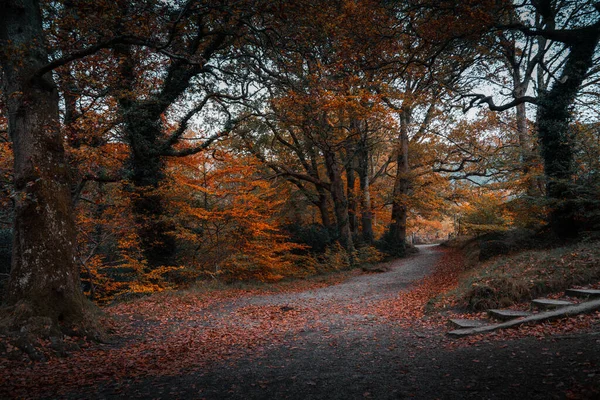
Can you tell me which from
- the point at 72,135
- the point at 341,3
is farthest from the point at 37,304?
the point at 341,3

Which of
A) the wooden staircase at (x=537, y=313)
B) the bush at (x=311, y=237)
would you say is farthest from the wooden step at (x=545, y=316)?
the bush at (x=311, y=237)

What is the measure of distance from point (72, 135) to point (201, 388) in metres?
7.37

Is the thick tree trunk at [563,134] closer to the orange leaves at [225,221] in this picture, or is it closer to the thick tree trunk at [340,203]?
the thick tree trunk at [340,203]

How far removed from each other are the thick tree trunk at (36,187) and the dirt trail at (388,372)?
2.65 metres

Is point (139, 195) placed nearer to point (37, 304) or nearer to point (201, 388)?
point (37, 304)

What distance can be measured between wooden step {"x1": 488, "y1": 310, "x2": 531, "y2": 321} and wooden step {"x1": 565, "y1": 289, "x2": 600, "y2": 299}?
2.80 feet

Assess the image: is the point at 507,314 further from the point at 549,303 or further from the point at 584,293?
the point at 584,293

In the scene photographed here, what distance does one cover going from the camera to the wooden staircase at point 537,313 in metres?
4.46

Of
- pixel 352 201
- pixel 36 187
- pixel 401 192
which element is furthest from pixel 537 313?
Answer: pixel 401 192

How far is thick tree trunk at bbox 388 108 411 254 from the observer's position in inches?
714

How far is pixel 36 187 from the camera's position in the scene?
5.23m

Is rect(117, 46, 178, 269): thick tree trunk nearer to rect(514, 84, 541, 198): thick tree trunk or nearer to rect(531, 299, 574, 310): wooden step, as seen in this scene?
rect(531, 299, 574, 310): wooden step

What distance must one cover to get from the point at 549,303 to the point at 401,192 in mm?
14381

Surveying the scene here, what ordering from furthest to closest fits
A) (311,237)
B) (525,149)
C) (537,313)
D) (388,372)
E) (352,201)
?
(352,201) < (311,237) < (525,149) < (537,313) < (388,372)
